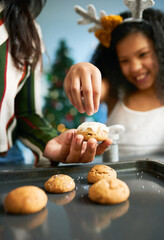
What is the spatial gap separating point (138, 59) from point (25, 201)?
122 cm

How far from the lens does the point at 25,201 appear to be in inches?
20.2

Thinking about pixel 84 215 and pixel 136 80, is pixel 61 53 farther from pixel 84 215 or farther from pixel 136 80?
pixel 84 215

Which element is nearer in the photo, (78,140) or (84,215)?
(84,215)

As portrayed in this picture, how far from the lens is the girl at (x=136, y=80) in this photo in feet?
4.75


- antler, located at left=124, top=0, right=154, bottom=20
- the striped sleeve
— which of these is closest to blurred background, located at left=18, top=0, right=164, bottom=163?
antler, located at left=124, top=0, right=154, bottom=20

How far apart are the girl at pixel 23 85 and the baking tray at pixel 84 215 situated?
193 mm

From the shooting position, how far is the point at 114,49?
1.58 metres

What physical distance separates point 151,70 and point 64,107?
4.81ft

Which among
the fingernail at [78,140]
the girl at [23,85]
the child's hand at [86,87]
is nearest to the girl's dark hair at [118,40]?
the girl at [23,85]

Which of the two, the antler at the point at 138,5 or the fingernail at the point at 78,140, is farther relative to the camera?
the antler at the point at 138,5

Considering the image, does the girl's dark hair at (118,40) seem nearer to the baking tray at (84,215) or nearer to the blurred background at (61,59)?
the blurred background at (61,59)

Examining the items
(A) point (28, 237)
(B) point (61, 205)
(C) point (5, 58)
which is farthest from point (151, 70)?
(A) point (28, 237)

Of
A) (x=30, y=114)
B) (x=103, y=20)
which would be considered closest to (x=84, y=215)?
(x=30, y=114)

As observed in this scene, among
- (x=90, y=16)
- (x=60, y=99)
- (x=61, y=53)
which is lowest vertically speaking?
(x=60, y=99)
